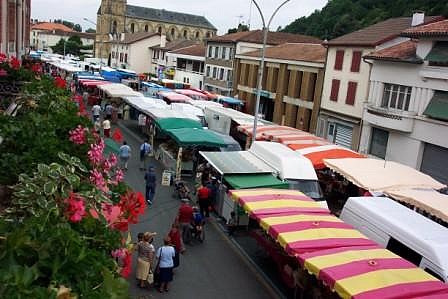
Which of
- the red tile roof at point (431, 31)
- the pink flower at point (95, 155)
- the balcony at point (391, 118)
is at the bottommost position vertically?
the balcony at point (391, 118)

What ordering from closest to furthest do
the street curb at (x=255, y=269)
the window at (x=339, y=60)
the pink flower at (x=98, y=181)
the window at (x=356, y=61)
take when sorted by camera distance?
the pink flower at (x=98, y=181) < the street curb at (x=255, y=269) < the window at (x=356, y=61) < the window at (x=339, y=60)

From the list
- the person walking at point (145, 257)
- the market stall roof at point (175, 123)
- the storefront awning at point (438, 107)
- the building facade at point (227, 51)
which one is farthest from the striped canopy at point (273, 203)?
the building facade at point (227, 51)

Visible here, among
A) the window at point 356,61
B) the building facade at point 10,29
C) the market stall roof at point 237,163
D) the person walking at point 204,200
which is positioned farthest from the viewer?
the window at point 356,61

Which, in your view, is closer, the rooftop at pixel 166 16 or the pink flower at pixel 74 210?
the pink flower at pixel 74 210

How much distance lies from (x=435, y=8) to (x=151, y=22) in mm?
86243

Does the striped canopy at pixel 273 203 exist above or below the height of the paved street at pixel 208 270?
above

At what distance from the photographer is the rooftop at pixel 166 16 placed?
420ft

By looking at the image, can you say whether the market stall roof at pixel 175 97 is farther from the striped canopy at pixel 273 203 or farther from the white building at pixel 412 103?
the striped canopy at pixel 273 203

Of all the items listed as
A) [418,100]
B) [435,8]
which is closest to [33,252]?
[418,100]

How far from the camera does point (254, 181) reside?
16.8 metres

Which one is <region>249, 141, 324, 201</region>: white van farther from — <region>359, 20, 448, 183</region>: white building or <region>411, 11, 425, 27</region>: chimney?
<region>411, 11, 425, 27</region>: chimney

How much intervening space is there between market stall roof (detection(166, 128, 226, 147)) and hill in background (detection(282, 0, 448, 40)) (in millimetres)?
38963

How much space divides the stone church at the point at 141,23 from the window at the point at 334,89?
83329 millimetres

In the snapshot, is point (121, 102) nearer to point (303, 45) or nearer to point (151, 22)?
point (303, 45)
